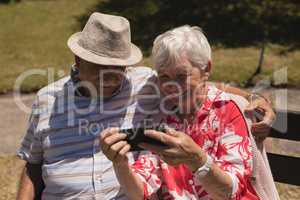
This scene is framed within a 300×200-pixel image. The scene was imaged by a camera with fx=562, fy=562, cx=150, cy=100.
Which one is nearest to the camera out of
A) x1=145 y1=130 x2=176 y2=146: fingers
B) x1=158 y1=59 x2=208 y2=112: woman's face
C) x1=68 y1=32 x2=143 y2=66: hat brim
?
x1=145 y1=130 x2=176 y2=146: fingers

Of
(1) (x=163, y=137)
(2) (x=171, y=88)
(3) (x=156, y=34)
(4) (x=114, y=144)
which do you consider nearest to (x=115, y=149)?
(4) (x=114, y=144)

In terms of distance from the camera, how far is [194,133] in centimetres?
276

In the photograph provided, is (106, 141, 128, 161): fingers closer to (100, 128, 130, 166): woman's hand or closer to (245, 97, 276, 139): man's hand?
(100, 128, 130, 166): woman's hand

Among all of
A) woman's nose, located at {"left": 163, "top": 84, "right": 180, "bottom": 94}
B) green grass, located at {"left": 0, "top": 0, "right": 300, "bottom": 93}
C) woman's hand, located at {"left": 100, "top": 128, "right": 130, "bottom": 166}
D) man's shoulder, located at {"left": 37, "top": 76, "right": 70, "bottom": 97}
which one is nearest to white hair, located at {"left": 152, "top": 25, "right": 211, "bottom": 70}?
woman's nose, located at {"left": 163, "top": 84, "right": 180, "bottom": 94}

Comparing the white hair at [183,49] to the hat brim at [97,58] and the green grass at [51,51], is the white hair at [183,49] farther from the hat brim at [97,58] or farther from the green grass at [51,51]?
the green grass at [51,51]

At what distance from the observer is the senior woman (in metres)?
2.57

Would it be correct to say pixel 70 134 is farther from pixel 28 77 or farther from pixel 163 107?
pixel 28 77

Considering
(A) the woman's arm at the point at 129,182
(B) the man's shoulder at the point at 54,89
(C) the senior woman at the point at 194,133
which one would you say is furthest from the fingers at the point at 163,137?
(B) the man's shoulder at the point at 54,89

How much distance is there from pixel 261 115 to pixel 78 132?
0.95m

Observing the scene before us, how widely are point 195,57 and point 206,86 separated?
0.23 meters

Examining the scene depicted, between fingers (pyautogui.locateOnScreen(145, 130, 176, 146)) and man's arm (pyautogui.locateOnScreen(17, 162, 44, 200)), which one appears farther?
man's arm (pyautogui.locateOnScreen(17, 162, 44, 200))

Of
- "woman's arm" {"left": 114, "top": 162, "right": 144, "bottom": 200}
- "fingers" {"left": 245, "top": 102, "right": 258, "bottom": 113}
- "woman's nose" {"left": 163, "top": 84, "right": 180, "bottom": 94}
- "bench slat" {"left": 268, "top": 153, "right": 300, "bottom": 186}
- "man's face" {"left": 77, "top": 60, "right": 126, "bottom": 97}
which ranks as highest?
"man's face" {"left": 77, "top": 60, "right": 126, "bottom": 97}

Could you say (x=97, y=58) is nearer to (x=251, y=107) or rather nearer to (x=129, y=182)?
(x=129, y=182)

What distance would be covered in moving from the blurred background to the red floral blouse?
313 cm
